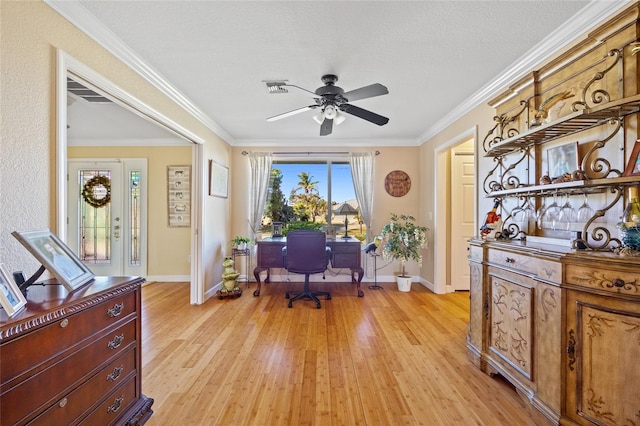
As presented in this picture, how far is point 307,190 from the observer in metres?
5.13

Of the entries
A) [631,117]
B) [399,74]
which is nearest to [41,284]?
[399,74]

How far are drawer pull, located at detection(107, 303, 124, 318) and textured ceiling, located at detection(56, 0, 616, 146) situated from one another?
1740mm

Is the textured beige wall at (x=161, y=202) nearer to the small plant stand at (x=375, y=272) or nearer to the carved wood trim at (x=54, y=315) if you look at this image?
the small plant stand at (x=375, y=272)

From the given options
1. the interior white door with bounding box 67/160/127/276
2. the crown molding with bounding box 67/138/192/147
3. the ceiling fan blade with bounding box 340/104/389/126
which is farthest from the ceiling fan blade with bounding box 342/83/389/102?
the interior white door with bounding box 67/160/127/276

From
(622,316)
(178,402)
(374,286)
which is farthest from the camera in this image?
(374,286)

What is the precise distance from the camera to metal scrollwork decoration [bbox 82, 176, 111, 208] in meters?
4.82

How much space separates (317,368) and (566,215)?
2.07 metres

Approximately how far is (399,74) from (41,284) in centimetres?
287

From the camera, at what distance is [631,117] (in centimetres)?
157

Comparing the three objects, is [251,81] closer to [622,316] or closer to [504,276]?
[504,276]

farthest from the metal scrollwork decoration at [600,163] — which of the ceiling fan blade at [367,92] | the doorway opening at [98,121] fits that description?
the doorway opening at [98,121]

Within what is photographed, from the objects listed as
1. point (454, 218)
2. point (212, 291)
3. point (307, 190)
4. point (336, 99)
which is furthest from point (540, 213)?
point (212, 291)

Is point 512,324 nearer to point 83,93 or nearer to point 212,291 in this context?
point 212,291

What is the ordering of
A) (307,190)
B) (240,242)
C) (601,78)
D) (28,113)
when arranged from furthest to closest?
1. (307,190)
2. (240,242)
3. (601,78)
4. (28,113)
